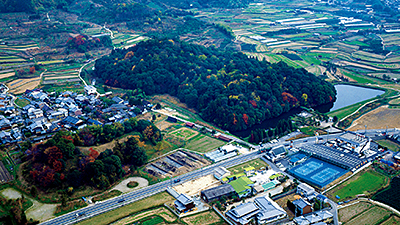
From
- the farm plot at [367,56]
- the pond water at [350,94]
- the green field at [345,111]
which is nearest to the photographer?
the green field at [345,111]

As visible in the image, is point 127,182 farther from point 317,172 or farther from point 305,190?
point 317,172

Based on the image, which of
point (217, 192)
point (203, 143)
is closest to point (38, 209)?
point (217, 192)

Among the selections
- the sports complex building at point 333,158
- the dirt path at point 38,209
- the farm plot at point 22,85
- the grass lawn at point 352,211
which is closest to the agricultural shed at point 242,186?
the sports complex building at point 333,158

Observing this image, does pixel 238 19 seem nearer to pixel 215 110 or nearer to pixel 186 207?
pixel 215 110

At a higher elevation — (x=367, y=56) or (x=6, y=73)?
(x=6, y=73)

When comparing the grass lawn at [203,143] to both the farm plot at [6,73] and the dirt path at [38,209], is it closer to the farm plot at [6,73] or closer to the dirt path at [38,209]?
the dirt path at [38,209]

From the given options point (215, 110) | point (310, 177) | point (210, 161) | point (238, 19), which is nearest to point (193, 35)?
point (238, 19)
